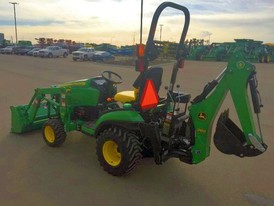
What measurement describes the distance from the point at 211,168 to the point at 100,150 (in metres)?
1.76

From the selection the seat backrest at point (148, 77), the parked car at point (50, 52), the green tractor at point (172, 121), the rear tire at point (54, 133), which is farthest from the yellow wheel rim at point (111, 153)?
the parked car at point (50, 52)

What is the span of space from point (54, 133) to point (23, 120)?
3.58ft

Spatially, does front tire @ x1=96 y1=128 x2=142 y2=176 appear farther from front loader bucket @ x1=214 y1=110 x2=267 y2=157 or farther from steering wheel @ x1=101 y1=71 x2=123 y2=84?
steering wheel @ x1=101 y1=71 x2=123 y2=84

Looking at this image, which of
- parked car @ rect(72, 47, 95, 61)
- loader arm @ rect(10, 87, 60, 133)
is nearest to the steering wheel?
loader arm @ rect(10, 87, 60, 133)

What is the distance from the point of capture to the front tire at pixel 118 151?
4047 millimetres

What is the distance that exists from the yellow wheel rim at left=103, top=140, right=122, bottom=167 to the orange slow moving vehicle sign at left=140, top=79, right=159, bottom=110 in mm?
745

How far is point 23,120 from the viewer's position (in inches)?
233

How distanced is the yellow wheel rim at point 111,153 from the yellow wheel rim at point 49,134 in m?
1.39

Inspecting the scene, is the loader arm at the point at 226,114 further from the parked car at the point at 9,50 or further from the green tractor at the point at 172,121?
the parked car at the point at 9,50

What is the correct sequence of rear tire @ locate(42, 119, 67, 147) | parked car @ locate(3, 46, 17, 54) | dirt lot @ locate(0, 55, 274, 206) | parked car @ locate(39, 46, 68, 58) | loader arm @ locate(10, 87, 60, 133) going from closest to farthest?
dirt lot @ locate(0, 55, 274, 206) < rear tire @ locate(42, 119, 67, 147) < loader arm @ locate(10, 87, 60, 133) < parked car @ locate(39, 46, 68, 58) < parked car @ locate(3, 46, 17, 54)

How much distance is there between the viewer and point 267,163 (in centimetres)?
496

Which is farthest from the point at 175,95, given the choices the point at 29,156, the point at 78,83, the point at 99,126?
the point at 29,156

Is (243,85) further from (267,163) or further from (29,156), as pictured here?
(29,156)

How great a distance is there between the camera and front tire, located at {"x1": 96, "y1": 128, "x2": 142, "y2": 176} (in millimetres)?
4047
